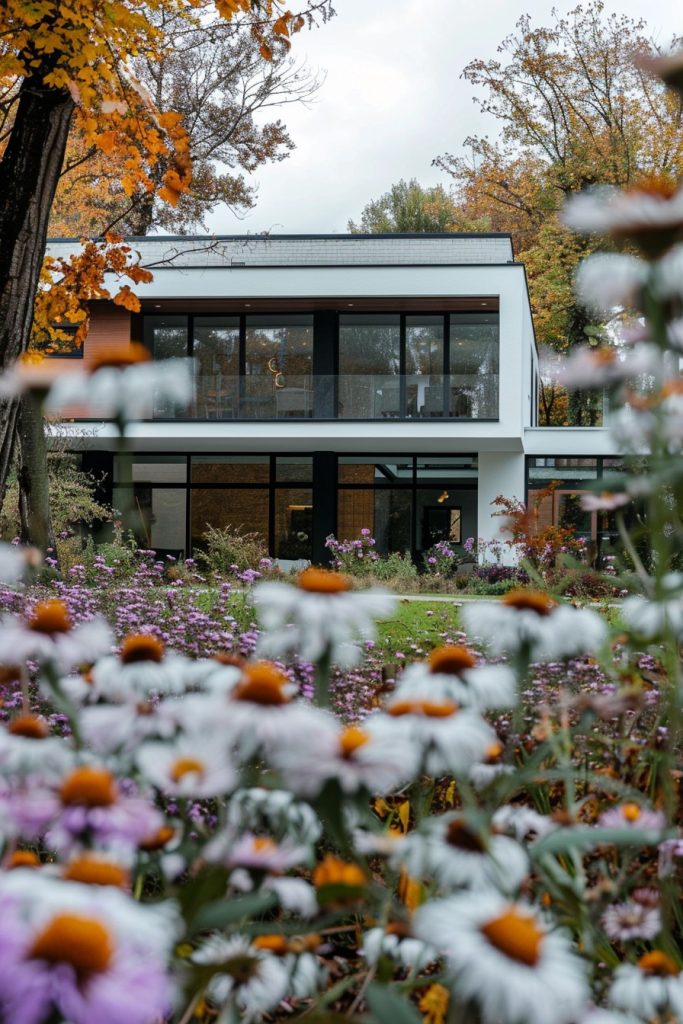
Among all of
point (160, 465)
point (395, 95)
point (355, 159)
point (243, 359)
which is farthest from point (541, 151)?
point (160, 465)

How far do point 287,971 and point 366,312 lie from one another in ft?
67.2

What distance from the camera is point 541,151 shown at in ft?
96.5

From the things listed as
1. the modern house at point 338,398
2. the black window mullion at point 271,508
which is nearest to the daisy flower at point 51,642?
the modern house at point 338,398

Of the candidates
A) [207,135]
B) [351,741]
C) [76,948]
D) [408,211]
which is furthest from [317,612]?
[408,211]

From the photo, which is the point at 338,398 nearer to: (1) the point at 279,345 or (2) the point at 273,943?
(1) the point at 279,345

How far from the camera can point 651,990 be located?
1242 millimetres

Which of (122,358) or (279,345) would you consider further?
(279,345)

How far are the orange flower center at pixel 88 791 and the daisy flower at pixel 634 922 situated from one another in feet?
2.93

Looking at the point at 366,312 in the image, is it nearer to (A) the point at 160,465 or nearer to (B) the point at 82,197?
(A) the point at 160,465

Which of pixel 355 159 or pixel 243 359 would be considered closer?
pixel 243 359

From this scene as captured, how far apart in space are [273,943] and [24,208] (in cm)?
446

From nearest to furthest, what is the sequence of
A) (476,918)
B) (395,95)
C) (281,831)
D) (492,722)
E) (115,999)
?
1. (115,999)
2. (476,918)
3. (281,831)
4. (492,722)
5. (395,95)

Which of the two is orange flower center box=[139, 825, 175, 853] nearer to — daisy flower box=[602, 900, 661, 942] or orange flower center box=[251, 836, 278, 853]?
orange flower center box=[251, 836, 278, 853]

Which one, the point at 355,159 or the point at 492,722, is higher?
the point at 355,159
